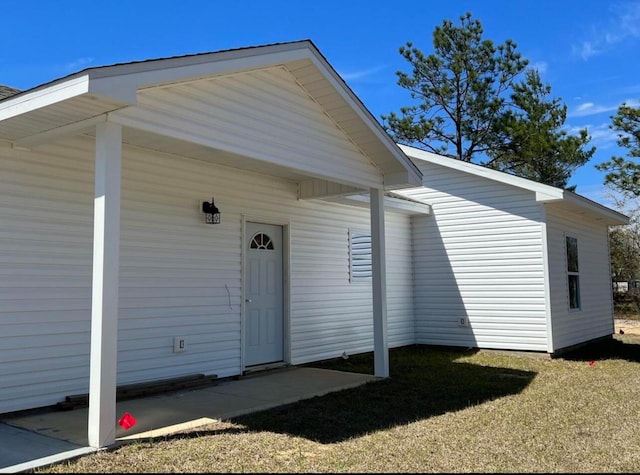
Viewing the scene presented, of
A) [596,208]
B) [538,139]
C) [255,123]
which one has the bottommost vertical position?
[596,208]

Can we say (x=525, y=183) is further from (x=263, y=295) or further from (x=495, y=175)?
(x=263, y=295)

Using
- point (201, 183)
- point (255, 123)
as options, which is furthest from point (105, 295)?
point (201, 183)

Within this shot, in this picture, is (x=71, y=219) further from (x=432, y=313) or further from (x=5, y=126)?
(x=432, y=313)

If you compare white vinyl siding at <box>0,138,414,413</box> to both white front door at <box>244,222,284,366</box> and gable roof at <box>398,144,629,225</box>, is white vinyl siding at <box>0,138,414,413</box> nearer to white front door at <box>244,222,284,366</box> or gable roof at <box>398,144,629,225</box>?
white front door at <box>244,222,284,366</box>

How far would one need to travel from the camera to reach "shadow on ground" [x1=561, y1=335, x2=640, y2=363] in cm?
1025

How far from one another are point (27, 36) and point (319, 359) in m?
8.97

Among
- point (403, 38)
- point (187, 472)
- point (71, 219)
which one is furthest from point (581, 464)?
point (403, 38)

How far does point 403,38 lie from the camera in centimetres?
2114

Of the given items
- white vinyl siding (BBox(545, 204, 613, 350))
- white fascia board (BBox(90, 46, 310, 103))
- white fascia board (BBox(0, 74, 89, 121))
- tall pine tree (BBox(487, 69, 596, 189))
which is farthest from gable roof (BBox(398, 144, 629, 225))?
white fascia board (BBox(0, 74, 89, 121))

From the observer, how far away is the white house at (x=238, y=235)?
4746 millimetres

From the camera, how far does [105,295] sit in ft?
14.2

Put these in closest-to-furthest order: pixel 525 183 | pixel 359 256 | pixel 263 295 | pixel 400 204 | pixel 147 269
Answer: pixel 147 269 < pixel 263 295 < pixel 525 183 < pixel 359 256 < pixel 400 204

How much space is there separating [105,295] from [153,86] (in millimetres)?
1861

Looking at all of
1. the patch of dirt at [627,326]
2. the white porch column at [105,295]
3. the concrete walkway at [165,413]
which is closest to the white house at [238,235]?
the white porch column at [105,295]
